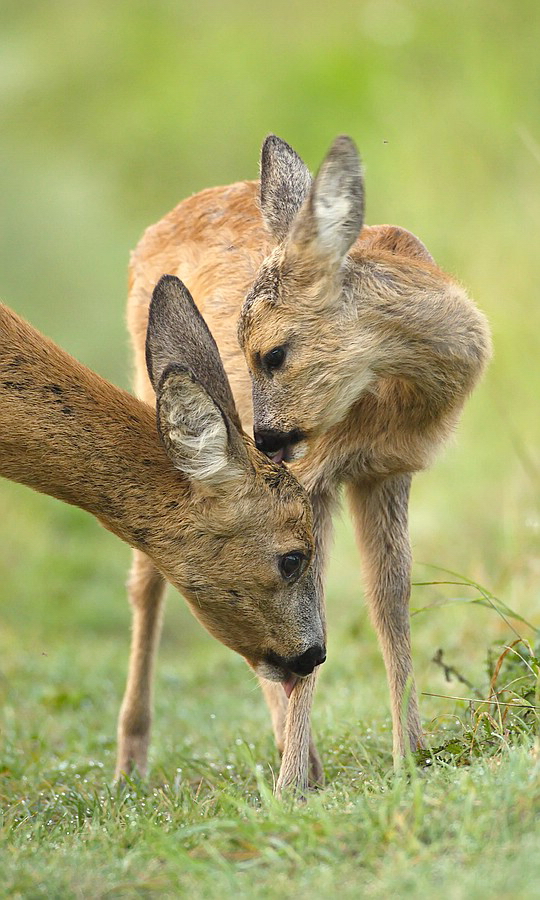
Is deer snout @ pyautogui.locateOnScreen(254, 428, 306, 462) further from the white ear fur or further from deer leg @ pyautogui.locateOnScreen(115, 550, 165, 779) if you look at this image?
deer leg @ pyautogui.locateOnScreen(115, 550, 165, 779)

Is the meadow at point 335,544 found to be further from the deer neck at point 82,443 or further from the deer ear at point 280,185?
the deer ear at point 280,185

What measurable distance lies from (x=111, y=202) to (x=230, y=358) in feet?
45.2

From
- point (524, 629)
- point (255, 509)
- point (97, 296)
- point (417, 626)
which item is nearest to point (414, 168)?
point (97, 296)

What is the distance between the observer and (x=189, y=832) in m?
4.04

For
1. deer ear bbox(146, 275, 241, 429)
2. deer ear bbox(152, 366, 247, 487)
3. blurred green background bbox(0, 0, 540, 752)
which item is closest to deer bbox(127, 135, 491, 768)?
blurred green background bbox(0, 0, 540, 752)

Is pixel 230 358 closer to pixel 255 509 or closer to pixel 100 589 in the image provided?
pixel 255 509

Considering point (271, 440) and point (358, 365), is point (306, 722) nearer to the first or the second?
point (271, 440)

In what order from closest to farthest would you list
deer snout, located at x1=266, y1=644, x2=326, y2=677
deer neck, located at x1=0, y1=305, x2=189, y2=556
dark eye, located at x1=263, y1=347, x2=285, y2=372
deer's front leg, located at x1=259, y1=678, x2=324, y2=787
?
deer neck, located at x1=0, y1=305, x2=189, y2=556, deer snout, located at x1=266, y1=644, x2=326, y2=677, dark eye, located at x1=263, y1=347, x2=285, y2=372, deer's front leg, located at x1=259, y1=678, x2=324, y2=787

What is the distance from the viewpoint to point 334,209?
5508mm

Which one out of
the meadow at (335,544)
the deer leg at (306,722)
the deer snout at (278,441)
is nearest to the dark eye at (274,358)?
the deer snout at (278,441)

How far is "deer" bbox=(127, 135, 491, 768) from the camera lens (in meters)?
5.54

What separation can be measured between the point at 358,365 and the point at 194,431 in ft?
3.66

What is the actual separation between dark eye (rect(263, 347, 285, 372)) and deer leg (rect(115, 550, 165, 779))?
1639mm

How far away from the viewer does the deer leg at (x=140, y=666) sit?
6953mm
